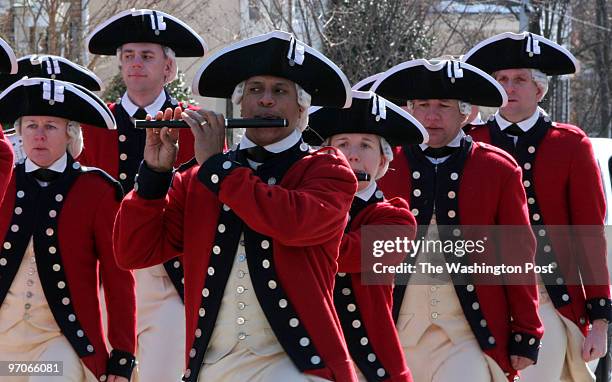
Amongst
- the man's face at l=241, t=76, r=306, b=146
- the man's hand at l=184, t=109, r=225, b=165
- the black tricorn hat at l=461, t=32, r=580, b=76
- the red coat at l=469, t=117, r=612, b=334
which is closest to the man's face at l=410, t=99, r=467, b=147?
the red coat at l=469, t=117, r=612, b=334

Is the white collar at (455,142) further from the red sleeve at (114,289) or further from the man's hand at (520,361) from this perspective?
the red sleeve at (114,289)

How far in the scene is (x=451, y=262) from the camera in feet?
24.0

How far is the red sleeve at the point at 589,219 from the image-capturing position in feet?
26.3

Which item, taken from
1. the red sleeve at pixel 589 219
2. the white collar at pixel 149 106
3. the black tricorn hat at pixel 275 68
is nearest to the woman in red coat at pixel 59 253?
the black tricorn hat at pixel 275 68

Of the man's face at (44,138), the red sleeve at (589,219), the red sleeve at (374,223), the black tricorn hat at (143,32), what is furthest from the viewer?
the black tricorn hat at (143,32)

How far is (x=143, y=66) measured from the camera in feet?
27.7

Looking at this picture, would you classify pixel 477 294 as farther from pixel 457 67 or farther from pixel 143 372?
pixel 143 372

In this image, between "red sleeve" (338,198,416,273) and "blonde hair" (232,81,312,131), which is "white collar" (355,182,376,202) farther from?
"blonde hair" (232,81,312,131)

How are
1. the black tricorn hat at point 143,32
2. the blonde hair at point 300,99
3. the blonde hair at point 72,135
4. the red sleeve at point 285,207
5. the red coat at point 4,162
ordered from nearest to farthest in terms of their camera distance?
the red sleeve at point 285,207 < the blonde hair at point 300,99 < the red coat at point 4,162 < the blonde hair at point 72,135 < the black tricorn hat at point 143,32

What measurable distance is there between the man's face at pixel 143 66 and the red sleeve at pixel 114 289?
169 centimetres

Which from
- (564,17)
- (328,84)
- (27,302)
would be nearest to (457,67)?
(328,84)

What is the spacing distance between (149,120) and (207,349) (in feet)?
2.82

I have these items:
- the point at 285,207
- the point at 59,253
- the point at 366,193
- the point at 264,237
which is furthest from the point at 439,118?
the point at 285,207

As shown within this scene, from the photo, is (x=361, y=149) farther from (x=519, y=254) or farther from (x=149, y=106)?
(x=149, y=106)
